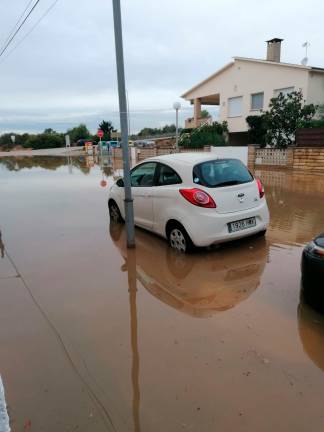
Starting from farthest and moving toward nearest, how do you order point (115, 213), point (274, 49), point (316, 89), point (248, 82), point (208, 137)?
point (274, 49) < point (248, 82) < point (208, 137) < point (316, 89) < point (115, 213)

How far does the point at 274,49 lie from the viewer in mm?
25422

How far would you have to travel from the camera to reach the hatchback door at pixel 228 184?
530cm

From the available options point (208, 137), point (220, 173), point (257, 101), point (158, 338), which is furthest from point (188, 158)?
point (257, 101)

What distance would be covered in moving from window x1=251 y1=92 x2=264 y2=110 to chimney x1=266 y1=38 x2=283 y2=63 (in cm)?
319

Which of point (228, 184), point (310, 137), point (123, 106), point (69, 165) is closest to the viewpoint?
point (228, 184)

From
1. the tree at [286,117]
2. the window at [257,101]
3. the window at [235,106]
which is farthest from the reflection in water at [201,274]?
the window at [235,106]

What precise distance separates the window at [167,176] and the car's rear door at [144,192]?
0.66ft

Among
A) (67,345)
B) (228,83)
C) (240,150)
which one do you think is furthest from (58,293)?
(228,83)

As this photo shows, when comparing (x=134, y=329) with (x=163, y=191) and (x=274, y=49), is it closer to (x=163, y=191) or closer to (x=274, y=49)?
(x=163, y=191)

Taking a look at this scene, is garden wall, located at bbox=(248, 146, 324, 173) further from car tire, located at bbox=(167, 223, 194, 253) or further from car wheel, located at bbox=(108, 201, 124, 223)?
car tire, located at bbox=(167, 223, 194, 253)

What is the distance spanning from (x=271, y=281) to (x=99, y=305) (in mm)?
2258

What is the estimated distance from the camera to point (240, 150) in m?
20.1

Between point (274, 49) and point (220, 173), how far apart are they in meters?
24.1

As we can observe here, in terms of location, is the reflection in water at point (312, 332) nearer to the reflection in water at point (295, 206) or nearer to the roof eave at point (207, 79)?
the reflection in water at point (295, 206)
